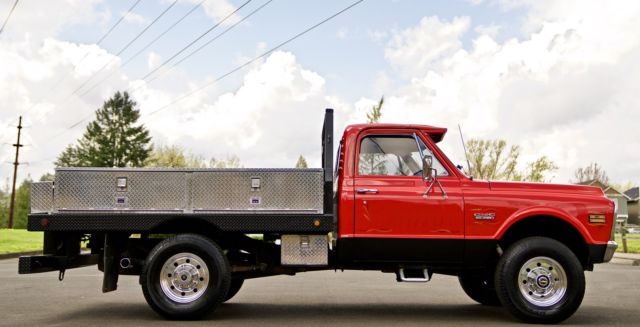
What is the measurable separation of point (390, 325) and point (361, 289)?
14.0ft

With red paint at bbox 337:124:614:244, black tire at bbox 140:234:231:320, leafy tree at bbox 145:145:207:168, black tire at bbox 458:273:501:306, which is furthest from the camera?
leafy tree at bbox 145:145:207:168

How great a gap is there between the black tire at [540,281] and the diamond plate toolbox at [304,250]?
1932 millimetres

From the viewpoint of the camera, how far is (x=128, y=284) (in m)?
12.7

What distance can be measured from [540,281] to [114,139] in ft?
237

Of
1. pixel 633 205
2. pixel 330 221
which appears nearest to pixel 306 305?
pixel 330 221

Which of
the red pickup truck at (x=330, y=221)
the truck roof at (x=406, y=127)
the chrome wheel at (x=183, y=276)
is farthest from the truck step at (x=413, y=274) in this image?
the chrome wheel at (x=183, y=276)

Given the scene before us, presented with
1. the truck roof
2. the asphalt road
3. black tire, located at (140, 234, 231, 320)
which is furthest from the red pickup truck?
the asphalt road

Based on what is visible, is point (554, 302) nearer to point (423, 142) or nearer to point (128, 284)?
point (423, 142)

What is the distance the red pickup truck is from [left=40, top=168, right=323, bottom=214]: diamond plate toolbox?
1cm

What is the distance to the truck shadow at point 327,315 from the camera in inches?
307

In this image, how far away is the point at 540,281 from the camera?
25.5ft

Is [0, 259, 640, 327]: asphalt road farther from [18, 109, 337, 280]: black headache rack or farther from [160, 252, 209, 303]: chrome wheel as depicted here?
[18, 109, 337, 280]: black headache rack

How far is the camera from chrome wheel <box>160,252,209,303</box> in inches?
305

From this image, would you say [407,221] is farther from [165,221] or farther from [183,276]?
[165,221]
